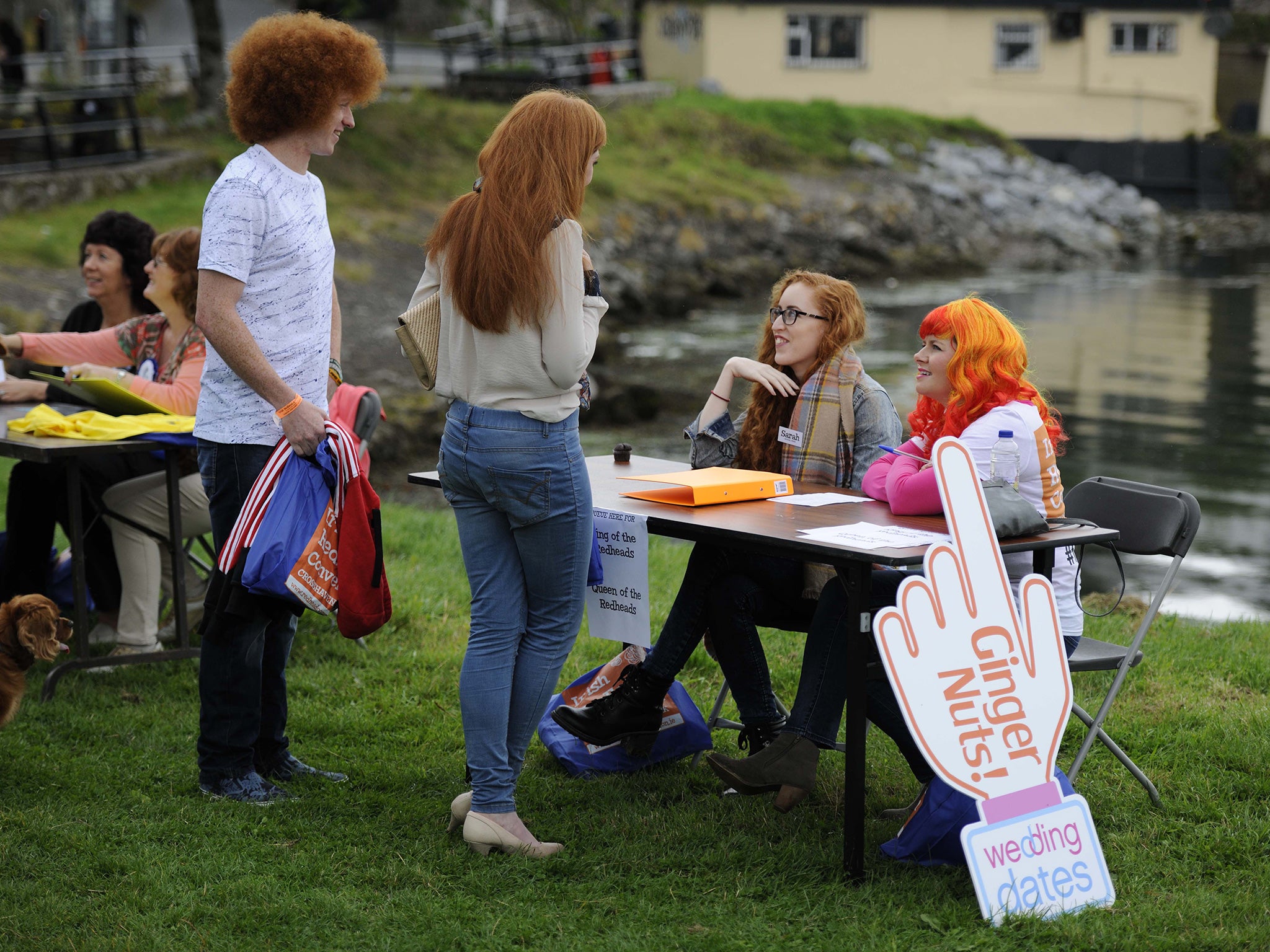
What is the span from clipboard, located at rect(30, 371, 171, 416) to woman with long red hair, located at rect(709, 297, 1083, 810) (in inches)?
100

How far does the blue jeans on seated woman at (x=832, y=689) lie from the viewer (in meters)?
3.53

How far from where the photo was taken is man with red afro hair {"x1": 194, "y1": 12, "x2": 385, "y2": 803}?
3453 millimetres

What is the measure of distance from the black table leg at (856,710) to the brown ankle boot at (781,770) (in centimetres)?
29

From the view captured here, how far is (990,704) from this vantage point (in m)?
3.14

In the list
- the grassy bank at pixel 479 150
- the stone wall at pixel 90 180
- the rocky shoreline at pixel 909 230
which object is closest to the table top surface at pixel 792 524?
the grassy bank at pixel 479 150

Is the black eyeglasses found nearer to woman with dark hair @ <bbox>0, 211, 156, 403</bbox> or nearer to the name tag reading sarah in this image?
the name tag reading sarah

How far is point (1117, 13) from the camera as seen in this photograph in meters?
36.4

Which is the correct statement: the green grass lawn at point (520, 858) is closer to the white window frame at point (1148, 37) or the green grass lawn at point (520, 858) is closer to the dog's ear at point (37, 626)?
the dog's ear at point (37, 626)

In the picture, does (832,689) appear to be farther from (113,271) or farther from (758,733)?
(113,271)

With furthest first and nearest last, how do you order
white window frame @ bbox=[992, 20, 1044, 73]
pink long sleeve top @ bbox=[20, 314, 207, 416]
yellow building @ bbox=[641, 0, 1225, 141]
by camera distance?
1. white window frame @ bbox=[992, 20, 1044, 73]
2. yellow building @ bbox=[641, 0, 1225, 141]
3. pink long sleeve top @ bbox=[20, 314, 207, 416]

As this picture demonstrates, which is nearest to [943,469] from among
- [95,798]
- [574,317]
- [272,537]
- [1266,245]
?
[574,317]

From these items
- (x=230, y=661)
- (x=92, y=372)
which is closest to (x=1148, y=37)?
(x=92, y=372)

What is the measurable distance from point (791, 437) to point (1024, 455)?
820mm

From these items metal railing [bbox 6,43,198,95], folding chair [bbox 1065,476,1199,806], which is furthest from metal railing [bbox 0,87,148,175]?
folding chair [bbox 1065,476,1199,806]
